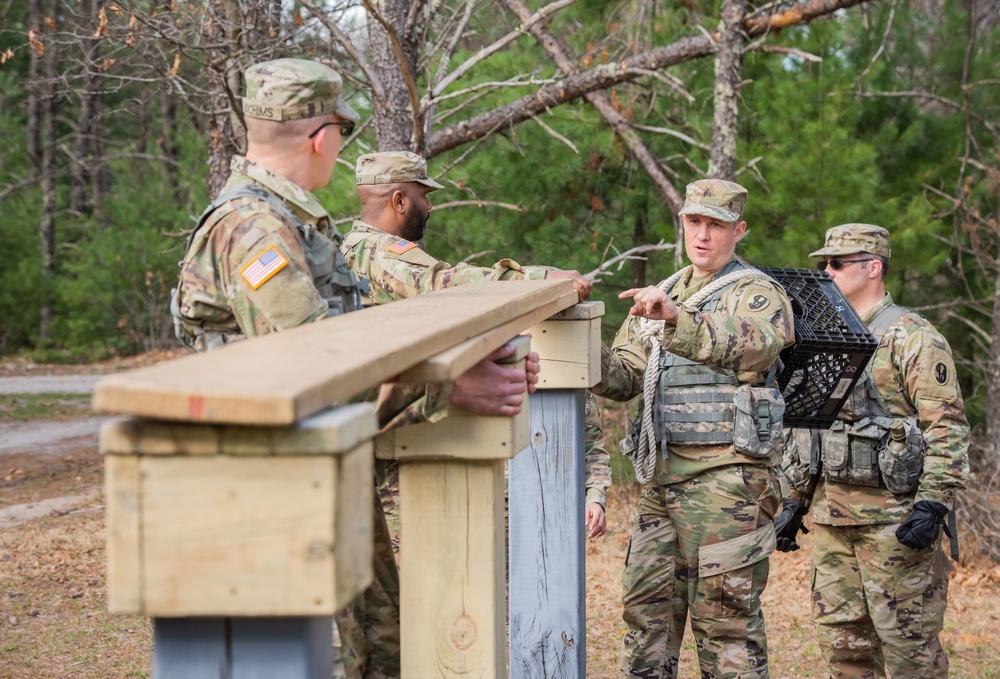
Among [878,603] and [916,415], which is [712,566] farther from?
[916,415]

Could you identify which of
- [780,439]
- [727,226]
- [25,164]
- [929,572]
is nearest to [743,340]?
[780,439]

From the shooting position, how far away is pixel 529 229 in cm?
839

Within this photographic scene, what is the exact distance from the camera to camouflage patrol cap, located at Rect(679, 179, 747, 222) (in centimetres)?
380

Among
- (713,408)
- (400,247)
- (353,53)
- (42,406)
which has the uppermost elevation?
(353,53)

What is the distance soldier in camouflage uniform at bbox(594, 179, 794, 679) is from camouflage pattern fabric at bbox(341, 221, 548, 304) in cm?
53

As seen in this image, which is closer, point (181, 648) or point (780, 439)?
point (181, 648)

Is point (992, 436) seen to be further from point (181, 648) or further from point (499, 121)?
point (181, 648)

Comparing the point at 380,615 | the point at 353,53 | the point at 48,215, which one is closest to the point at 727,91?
the point at 353,53

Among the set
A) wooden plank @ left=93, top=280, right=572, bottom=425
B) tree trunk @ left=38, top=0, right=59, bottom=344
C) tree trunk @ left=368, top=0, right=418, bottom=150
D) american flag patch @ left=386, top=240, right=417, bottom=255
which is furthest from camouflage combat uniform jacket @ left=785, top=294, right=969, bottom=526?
tree trunk @ left=38, top=0, right=59, bottom=344

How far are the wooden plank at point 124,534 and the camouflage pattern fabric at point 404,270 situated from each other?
7.40ft

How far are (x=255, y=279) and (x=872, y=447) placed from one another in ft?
10.3

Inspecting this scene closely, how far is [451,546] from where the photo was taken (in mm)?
2107

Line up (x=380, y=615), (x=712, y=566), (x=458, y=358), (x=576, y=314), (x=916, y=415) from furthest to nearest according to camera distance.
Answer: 1. (x=916, y=415)
2. (x=712, y=566)
3. (x=576, y=314)
4. (x=380, y=615)
5. (x=458, y=358)

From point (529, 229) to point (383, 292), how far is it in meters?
4.79
